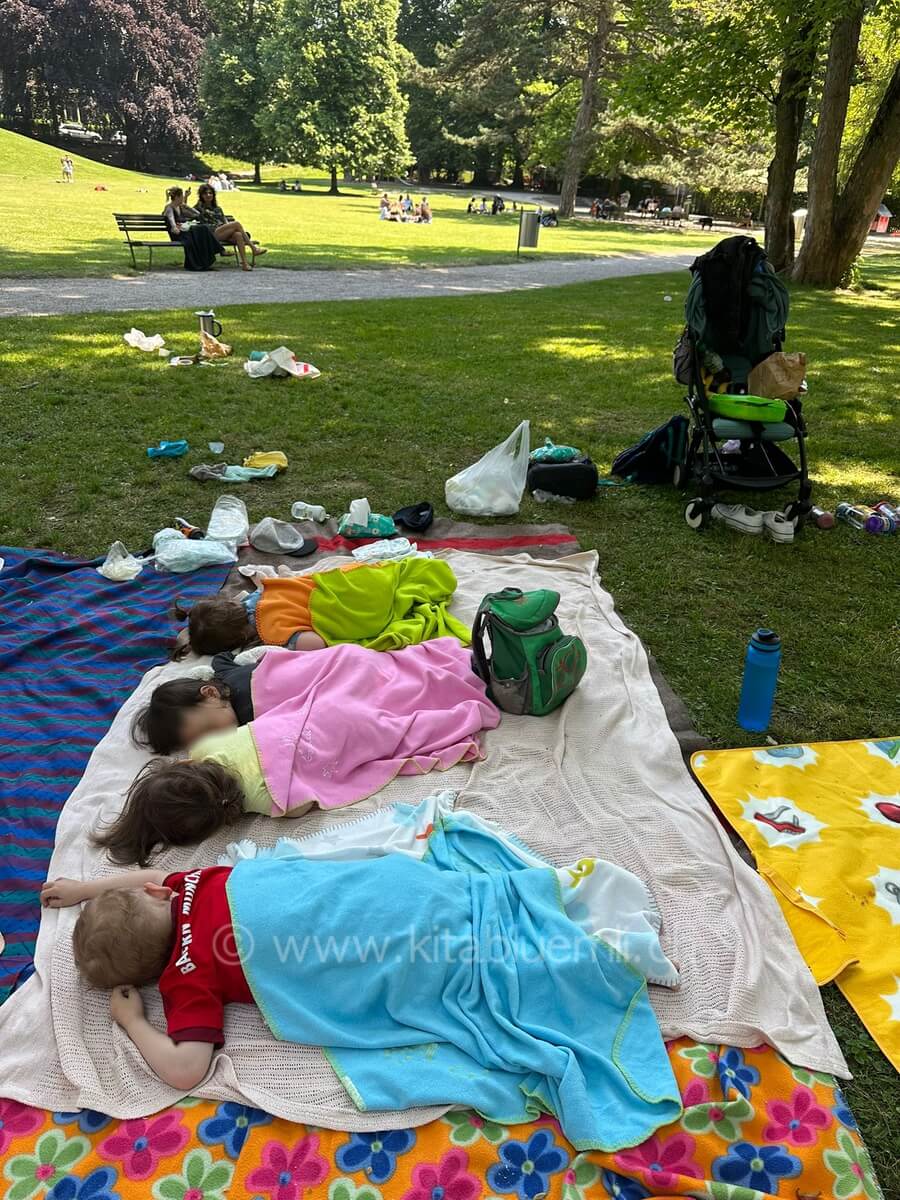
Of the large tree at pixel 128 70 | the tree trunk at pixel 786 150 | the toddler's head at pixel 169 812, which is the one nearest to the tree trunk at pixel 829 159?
the tree trunk at pixel 786 150

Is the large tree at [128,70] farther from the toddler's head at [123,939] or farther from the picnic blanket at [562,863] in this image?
the toddler's head at [123,939]

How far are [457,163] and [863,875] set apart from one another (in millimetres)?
51848

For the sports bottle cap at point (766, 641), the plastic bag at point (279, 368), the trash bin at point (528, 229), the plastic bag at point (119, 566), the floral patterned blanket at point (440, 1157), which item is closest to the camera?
the floral patterned blanket at point (440, 1157)

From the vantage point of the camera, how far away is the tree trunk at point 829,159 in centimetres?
1191

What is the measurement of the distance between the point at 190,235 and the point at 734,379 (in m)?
10.6

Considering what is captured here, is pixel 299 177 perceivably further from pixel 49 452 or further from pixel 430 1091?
pixel 430 1091

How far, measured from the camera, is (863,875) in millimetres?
2584

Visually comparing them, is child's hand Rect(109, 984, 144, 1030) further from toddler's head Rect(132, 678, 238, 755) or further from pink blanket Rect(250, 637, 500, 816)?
toddler's head Rect(132, 678, 238, 755)

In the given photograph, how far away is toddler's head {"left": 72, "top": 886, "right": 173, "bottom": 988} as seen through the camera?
6.98ft

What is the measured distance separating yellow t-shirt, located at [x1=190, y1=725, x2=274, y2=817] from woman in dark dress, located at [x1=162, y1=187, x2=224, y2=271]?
40.1ft

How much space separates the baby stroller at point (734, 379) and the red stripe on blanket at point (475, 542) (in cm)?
94

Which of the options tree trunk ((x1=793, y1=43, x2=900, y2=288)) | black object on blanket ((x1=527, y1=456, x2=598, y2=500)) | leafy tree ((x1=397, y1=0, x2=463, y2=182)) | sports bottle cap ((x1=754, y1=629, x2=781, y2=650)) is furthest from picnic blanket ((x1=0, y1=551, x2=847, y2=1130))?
leafy tree ((x1=397, y1=0, x2=463, y2=182))

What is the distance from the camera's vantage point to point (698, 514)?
4.96m

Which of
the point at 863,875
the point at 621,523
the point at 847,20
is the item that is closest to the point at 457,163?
the point at 847,20
